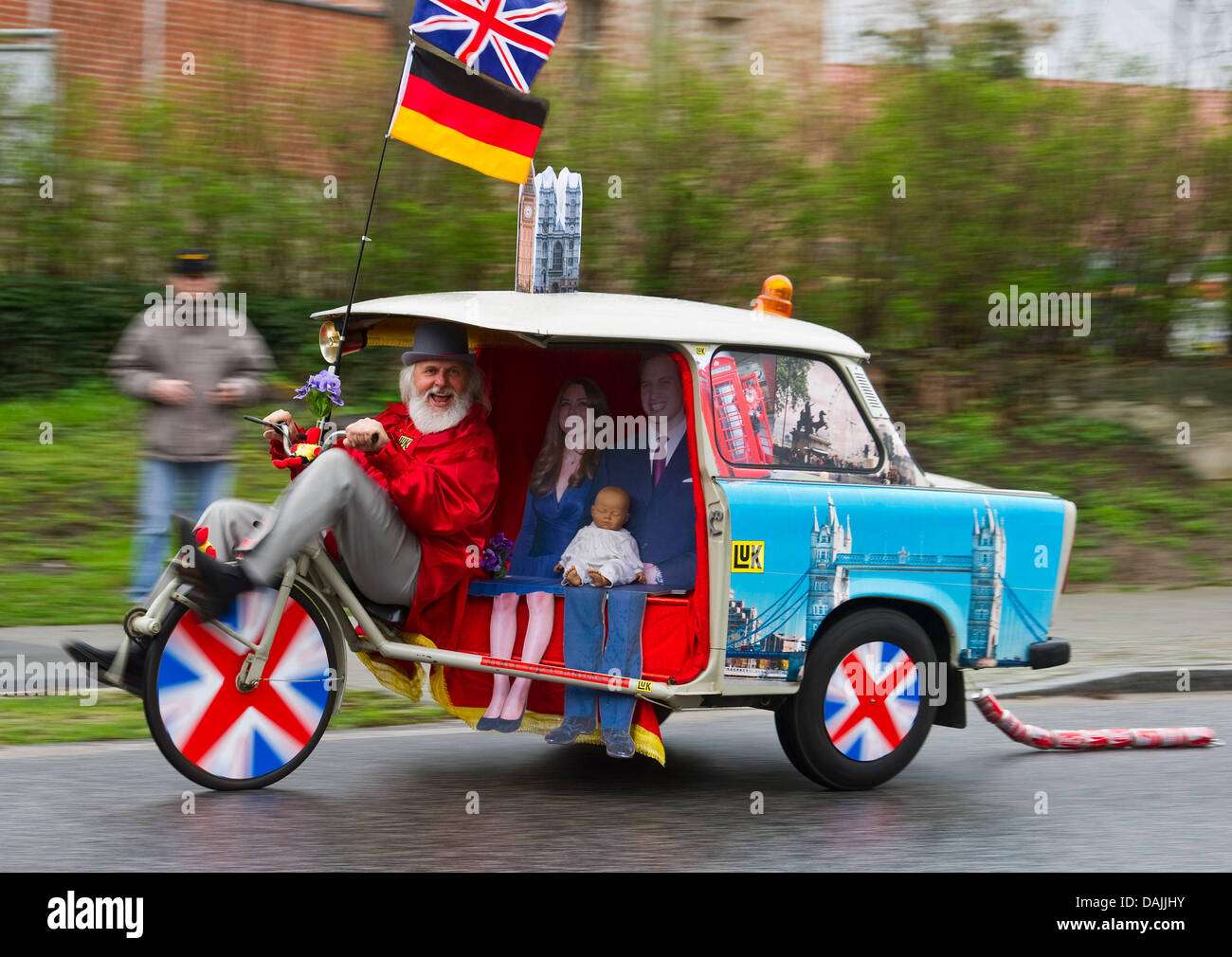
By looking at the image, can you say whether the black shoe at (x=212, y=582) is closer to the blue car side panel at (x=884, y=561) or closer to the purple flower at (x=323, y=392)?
the purple flower at (x=323, y=392)

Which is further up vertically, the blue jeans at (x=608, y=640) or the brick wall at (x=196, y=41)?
the brick wall at (x=196, y=41)

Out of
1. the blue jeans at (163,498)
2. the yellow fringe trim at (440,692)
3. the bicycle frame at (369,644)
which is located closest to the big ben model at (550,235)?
the bicycle frame at (369,644)

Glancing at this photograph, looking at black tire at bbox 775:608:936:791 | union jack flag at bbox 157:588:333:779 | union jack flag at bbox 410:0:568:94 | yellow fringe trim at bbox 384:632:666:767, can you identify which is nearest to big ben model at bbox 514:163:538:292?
union jack flag at bbox 410:0:568:94

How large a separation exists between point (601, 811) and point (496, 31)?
10.3ft

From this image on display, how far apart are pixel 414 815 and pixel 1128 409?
10.6 metres

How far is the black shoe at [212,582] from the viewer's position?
18.8ft

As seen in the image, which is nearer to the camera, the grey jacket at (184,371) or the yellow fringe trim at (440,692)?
the yellow fringe trim at (440,692)

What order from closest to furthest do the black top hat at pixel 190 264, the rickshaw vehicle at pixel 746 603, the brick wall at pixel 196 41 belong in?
the rickshaw vehicle at pixel 746 603 < the black top hat at pixel 190 264 < the brick wall at pixel 196 41

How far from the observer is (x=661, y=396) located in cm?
684

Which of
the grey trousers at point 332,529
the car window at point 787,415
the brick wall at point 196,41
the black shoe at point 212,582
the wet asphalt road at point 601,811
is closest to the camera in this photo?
the wet asphalt road at point 601,811
